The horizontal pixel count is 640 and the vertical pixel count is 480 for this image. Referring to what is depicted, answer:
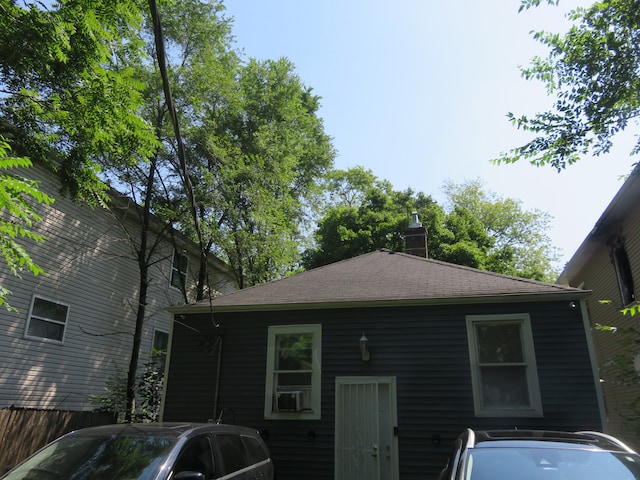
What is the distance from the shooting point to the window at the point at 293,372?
29.1 ft

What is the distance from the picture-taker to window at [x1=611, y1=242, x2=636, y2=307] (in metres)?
11.6

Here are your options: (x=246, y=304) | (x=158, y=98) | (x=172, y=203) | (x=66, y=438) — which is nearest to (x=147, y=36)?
(x=158, y=98)

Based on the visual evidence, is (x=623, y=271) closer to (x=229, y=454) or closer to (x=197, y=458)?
(x=229, y=454)

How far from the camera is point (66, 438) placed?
14.6ft

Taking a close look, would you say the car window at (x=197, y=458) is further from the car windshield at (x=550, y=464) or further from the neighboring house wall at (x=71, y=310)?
the neighboring house wall at (x=71, y=310)

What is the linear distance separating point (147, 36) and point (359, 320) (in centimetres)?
1236

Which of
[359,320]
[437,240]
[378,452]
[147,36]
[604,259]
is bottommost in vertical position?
[378,452]

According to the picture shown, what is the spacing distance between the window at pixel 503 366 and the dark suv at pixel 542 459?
14.2 feet

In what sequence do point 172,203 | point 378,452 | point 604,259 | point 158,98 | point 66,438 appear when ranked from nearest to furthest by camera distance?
1. point 66,438
2. point 378,452
3. point 604,259
4. point 158,98
5. point 172,203

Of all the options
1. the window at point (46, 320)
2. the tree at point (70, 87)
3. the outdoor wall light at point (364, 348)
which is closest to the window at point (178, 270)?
the window at point (46, 320)

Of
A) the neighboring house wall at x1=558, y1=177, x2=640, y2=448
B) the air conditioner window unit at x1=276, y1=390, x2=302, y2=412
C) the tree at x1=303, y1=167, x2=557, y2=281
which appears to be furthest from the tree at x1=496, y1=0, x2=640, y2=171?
the tree at x1=303, y1=167, x2=557, y2=281

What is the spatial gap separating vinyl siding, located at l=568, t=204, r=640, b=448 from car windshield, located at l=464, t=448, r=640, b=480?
316 inches

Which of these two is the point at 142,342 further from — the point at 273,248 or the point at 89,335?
the point at 273,248

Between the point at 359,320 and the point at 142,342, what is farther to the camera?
the point at 142,342
